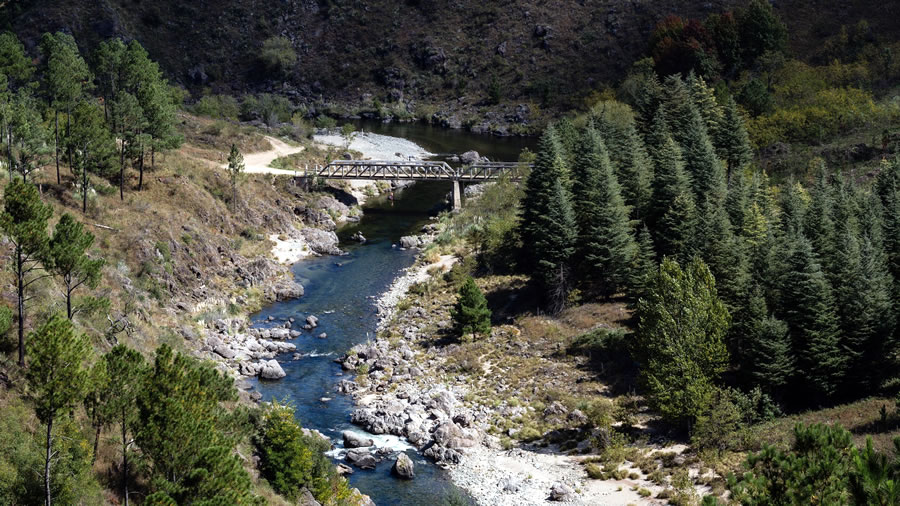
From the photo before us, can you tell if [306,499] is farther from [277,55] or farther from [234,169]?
[277,55]

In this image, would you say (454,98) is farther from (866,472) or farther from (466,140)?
(866,472)

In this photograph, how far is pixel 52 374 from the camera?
3262cm

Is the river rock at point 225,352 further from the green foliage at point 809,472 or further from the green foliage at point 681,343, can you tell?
the green foliage at point 809,472

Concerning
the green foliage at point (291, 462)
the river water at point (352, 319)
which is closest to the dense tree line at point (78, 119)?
the river water at point (352, 319)

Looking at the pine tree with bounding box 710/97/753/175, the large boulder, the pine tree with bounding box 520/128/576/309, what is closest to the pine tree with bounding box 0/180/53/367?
the pine tree with bounding box 520/128/576/309

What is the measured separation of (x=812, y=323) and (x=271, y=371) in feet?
120

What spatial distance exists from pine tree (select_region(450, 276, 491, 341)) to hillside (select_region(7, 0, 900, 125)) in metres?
108

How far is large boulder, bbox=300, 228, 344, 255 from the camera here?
317 ft

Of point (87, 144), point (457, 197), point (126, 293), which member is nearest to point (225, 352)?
point (126, 293)

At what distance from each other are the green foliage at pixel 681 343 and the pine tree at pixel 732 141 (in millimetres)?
37188

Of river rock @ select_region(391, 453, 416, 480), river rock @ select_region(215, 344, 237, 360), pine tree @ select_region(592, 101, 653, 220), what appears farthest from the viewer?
pine tree @ select_region(592, 101, 653, 220)

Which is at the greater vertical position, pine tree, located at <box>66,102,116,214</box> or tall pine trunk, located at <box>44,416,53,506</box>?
pine tree, located at <box>66,102,116,214</box>

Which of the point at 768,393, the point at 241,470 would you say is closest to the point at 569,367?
the point at 768,393

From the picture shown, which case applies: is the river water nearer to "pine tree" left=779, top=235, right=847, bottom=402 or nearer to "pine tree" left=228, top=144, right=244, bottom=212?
"pine tree" left=228, top=144, right=244, bottom=212
